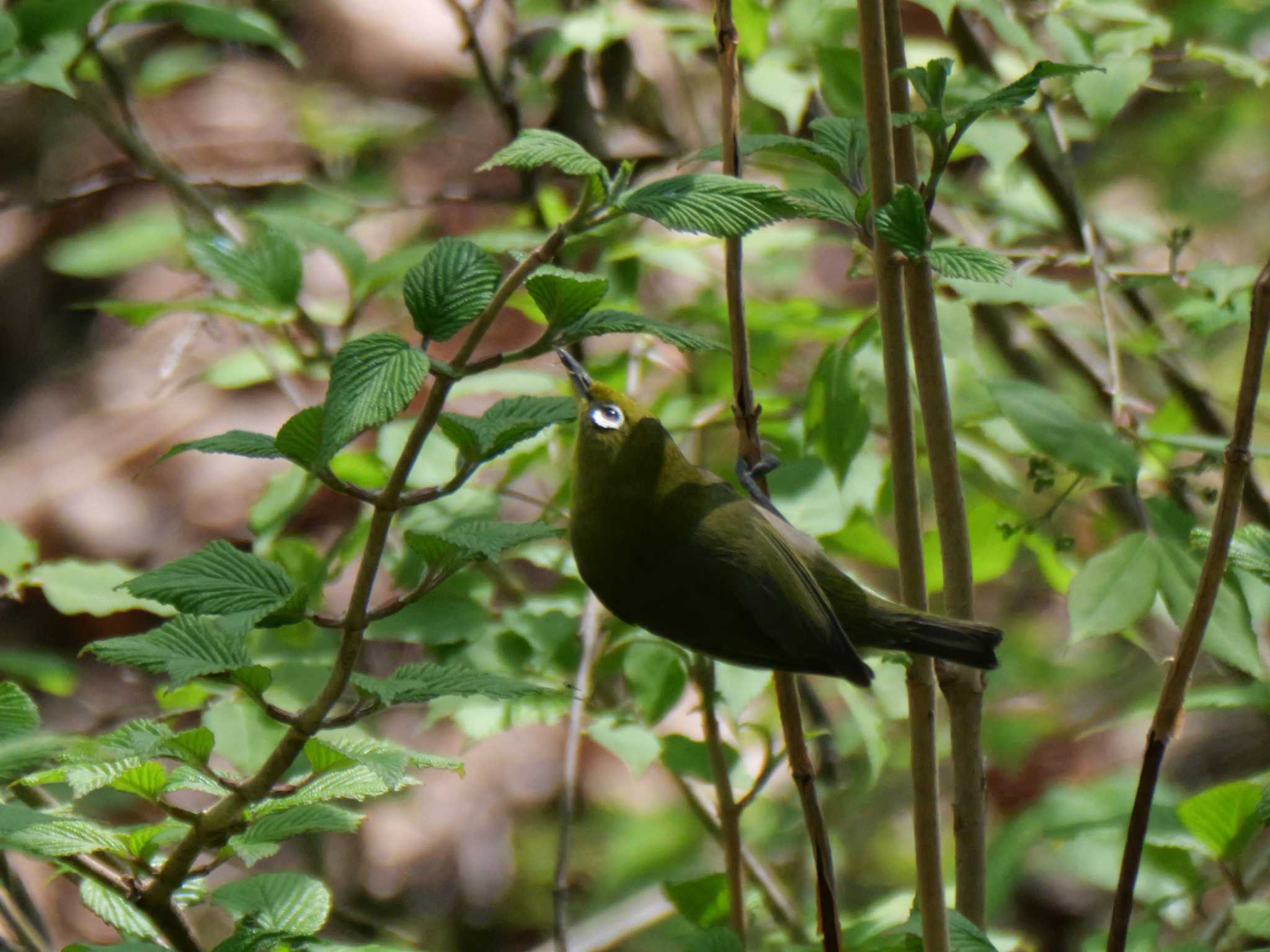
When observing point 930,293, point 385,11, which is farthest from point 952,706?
point 385,11

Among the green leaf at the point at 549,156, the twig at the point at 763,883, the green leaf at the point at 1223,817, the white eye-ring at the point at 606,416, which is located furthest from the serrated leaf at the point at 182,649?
the twig at the point at 763,883

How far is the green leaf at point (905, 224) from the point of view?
878 mm

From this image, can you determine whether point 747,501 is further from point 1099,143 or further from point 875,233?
point 1099,143

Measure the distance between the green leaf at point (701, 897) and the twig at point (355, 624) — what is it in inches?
28.8

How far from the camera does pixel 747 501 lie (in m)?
1.80

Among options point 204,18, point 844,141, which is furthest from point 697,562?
point 204,18

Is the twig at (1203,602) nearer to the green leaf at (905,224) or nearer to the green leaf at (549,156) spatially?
the green leaf at (905,224)

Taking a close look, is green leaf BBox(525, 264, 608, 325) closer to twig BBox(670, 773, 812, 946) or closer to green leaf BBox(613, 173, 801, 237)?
green leaf BBox(613, 173, 801, 237)

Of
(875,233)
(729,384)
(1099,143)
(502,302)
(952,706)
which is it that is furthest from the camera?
(1099,143)

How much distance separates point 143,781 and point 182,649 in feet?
0.43

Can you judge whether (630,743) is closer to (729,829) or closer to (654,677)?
(654,677)

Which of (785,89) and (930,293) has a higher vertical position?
(785,89)

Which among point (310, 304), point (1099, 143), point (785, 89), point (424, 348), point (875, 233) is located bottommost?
point (424, 348)

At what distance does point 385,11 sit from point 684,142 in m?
1.79
